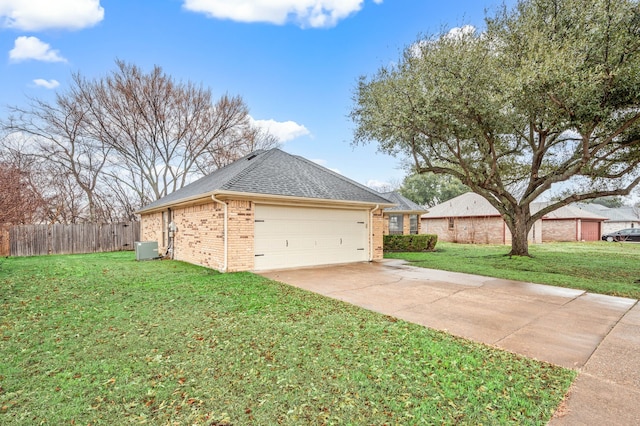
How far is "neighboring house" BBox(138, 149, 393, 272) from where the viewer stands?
845 cm

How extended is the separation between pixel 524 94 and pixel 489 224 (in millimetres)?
16455

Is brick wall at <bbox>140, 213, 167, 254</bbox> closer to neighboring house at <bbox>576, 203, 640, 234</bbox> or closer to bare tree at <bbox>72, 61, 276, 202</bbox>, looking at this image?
bare tree at <bbox>72, 61, 276, 202</bbox>

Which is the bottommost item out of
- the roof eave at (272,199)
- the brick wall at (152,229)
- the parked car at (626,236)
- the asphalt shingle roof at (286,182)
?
the parked car at (626,236)

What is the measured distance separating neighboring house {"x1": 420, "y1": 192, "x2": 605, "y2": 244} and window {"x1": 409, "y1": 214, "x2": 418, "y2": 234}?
16.3ft

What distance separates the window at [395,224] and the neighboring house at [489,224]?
21.9 feet

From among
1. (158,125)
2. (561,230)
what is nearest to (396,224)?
(561,230)

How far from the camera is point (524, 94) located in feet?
25.4

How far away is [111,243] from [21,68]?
8.53m

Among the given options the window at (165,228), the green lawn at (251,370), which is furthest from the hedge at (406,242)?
the green lawn at (251,370)

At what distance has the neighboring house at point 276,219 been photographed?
8.45 meters

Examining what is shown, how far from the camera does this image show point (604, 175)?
1148cm

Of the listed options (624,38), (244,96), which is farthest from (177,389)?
(244,96)

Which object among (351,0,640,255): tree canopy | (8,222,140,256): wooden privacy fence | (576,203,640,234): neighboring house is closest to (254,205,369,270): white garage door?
(351,0,640,255): tree canopy

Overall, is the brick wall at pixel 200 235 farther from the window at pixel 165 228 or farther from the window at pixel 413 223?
the window at pixel 413 223
